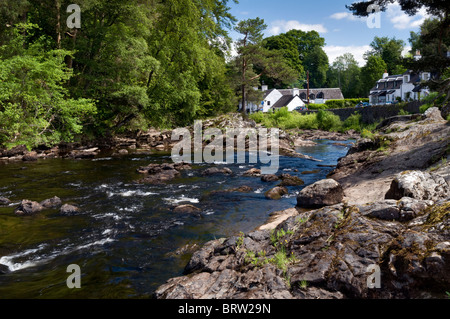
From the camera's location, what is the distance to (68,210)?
394 inches

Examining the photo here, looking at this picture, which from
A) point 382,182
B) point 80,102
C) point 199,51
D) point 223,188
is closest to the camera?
point 382,182

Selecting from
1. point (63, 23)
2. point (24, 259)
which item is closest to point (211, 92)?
point (63, 23)

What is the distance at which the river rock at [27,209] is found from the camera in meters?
9.78

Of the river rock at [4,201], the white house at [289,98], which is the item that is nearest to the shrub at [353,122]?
the white house at [289,98]

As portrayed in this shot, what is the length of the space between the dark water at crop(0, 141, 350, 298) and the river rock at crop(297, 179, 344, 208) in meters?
1.02

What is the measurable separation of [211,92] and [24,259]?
120 feet

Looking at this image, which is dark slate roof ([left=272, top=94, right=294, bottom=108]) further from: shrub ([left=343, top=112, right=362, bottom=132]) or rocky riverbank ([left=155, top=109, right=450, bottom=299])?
rocky riverbank ([left=155, top=109, right=450, bottom=299])

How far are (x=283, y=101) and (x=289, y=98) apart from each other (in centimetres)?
184

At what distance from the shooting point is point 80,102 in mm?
20141

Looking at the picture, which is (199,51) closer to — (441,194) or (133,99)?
(133,99)

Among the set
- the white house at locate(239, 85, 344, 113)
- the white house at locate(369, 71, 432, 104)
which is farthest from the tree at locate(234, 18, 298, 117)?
the white house at locate(239, 85, 344, 113)

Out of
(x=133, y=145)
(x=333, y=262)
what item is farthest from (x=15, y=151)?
A: (x=333, y=262)

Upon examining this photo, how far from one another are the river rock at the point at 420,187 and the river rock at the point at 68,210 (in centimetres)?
967

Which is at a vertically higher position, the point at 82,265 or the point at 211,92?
the point at 211,92
